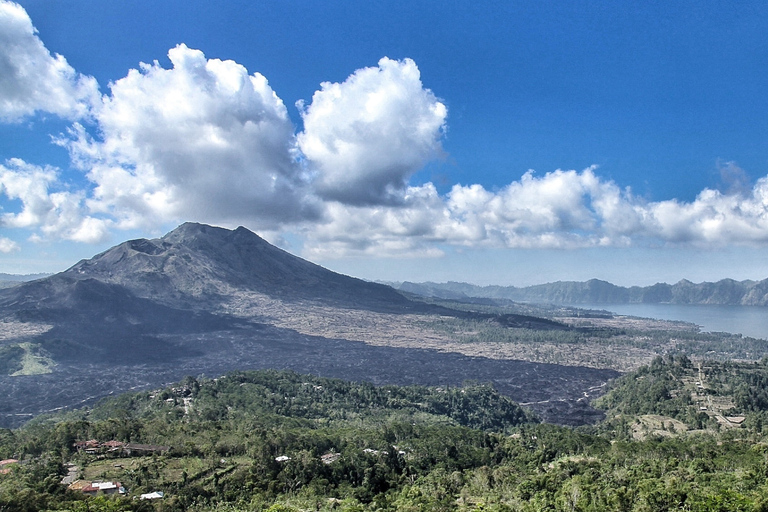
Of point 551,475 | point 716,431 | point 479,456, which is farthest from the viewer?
Result: point 716,431

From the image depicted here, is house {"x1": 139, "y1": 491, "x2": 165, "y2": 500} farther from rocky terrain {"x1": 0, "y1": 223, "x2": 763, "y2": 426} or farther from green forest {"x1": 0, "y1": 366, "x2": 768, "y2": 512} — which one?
rocky terrain {"x1": 0, "y1": 223, "x2": 763, "y2": 426}

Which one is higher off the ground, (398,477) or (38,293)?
(38,293)

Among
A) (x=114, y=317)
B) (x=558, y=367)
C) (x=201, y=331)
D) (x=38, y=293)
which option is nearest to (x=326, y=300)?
(x=201, y=331)

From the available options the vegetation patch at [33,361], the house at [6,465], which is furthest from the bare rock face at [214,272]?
the house at [6,465]

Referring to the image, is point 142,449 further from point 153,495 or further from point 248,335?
point 248,335

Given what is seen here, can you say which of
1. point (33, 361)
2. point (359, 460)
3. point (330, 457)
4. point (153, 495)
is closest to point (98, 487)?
point (153, 495)

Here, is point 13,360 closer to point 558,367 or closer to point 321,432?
point 321,432
